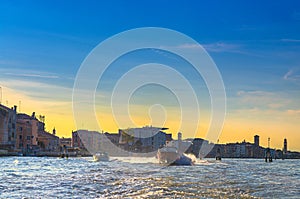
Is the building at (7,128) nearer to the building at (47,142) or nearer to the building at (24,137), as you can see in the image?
the building at (24,137)

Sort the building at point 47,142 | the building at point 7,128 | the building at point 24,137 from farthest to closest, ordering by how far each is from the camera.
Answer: the building at point 47,142 < the building at point 24,137 < the building at point 7,128

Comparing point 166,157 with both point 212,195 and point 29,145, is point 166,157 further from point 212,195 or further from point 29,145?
point 29,145

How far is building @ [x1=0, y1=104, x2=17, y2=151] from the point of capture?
133m

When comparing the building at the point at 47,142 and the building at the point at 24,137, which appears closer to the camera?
the building at the point at 24,137

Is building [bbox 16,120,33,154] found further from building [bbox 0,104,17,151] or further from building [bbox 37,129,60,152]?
building [bbox 37,129,60,152]

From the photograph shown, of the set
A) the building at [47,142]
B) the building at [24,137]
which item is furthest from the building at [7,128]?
the building at [47,142]

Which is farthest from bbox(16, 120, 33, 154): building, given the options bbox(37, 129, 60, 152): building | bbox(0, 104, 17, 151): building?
bbox(37, 129, 60, 152): building

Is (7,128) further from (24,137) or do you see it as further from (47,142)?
(47,142)

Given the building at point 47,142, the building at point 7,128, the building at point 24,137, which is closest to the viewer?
the building at point 7,128

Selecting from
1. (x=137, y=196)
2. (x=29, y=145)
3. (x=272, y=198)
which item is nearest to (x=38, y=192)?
(x=137, y=196)

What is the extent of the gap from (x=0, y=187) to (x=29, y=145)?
441ft

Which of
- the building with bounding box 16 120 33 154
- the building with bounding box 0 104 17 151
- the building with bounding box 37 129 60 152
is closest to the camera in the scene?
the building with bounding box 0 104 17 151

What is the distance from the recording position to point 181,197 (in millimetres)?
25688

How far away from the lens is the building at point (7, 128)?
132875mm
